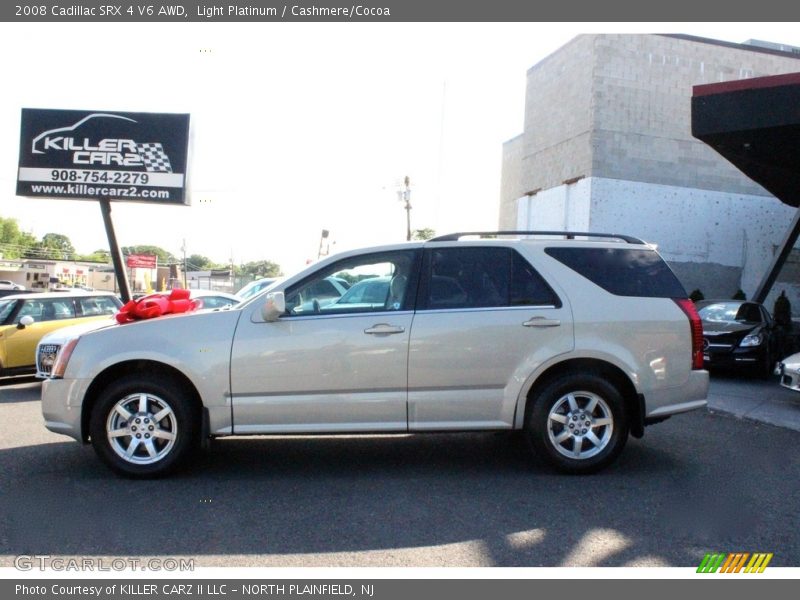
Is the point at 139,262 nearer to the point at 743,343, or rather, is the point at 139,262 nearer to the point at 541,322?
the point at 743,343

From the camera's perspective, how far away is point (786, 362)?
9062 millimetres

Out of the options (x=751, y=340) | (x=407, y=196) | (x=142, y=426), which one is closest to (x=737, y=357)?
(x=751, y=340)

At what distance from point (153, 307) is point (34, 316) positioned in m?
7.15

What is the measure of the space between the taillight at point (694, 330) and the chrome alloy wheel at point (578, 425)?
0.89 m

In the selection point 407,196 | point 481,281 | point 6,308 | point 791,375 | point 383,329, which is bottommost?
point 791,375

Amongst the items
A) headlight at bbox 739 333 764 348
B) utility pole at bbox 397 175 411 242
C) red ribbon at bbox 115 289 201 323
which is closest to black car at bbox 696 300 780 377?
headlight at bbox 739 333 764 348

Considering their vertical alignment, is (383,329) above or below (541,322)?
below

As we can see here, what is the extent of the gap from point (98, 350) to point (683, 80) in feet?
73.5

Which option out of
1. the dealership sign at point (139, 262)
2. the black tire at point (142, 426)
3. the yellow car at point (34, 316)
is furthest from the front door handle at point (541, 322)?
the dealership sign at point (139, 262)

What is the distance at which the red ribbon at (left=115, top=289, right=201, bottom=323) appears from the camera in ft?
18.4

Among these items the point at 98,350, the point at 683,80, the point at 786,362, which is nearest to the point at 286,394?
the point at 98,350

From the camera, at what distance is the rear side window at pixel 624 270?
566 cm

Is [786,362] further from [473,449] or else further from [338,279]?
[338,279]

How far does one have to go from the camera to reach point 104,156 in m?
15.1
